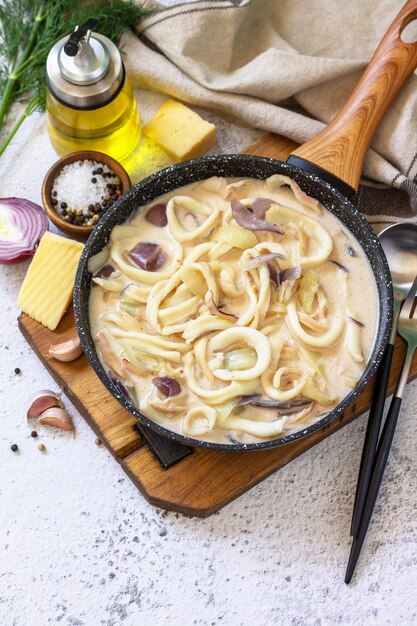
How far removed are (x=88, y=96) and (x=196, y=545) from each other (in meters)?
1.69

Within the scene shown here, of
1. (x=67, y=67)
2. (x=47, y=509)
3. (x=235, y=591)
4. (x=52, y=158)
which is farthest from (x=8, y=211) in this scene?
(x=235, y=591)

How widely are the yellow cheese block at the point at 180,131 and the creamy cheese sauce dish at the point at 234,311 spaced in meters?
0.31

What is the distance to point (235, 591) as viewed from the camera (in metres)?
3.05

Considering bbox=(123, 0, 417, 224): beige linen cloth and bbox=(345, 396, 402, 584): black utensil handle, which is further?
bbox=(123, 0, 417, 224): beige linen cloth

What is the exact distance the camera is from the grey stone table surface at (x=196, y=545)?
119 inches

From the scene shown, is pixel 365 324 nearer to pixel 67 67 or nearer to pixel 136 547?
pixel 136 547

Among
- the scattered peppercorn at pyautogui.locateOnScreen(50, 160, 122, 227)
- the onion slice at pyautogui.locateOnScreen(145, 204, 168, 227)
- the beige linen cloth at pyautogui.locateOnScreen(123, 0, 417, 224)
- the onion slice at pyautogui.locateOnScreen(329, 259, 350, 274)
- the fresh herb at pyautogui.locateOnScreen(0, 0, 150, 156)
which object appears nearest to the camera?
the onion slice at pyautogui.locateOnScreen(329, 259, 350, 274)

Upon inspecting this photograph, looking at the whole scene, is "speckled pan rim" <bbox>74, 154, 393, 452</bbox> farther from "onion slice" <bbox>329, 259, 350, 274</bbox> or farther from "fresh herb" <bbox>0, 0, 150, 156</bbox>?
"fresh herb" <bbox>0, 0, 150, 156</bbox>

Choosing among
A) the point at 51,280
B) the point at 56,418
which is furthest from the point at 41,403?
the point at 51,280

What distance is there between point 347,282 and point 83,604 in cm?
147

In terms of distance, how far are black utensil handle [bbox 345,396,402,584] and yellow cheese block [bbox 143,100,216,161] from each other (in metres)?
1.31

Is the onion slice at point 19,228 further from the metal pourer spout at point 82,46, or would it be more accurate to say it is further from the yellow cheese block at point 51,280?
the metal pourer spout at point 82,46

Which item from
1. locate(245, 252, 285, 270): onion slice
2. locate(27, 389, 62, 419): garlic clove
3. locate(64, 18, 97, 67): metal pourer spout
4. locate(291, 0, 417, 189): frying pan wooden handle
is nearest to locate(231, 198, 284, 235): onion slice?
locate(245, 252, 285, 270): onion slice

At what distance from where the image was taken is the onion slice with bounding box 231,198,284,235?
307 centimetres
